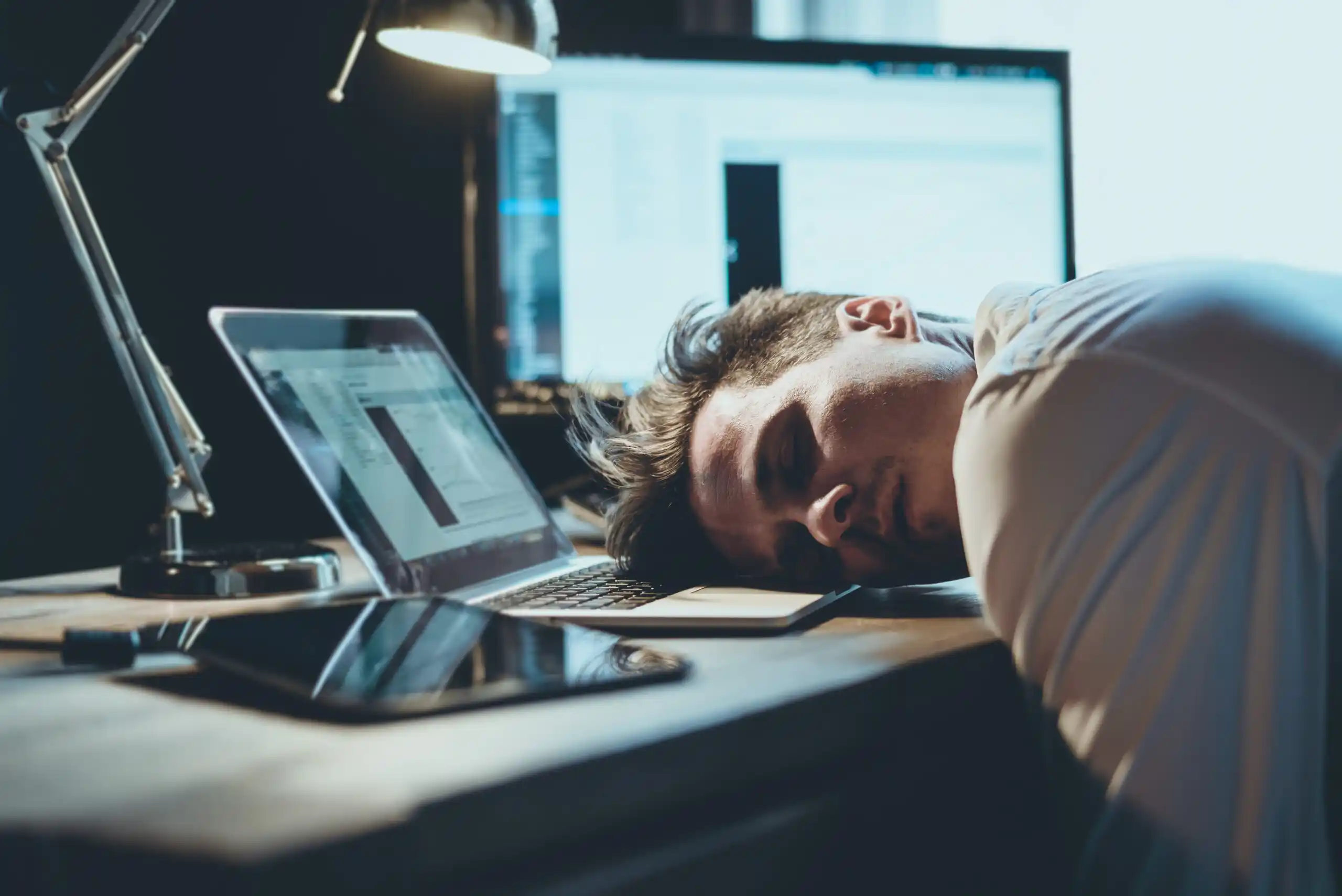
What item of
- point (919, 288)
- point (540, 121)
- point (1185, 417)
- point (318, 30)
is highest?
point (318, 30)

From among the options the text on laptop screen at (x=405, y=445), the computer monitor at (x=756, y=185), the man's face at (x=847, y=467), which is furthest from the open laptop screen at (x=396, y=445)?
the computer monitor at (x=756, y=185)

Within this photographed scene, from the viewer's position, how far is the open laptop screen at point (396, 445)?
91 centimetres

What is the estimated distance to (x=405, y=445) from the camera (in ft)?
3.35

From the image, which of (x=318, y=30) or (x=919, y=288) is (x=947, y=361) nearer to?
(x=919, y=288)

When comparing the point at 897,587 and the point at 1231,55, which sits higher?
the point at 1231,55

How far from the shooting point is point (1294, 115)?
1773 millimetres

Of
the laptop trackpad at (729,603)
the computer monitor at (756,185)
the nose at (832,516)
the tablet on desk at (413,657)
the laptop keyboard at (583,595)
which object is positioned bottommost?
the laptop keyboard at (583,595)

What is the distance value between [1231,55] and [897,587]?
51.9 inches

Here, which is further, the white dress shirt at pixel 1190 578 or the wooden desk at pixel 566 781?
the white dress shirt at pixel 1190 578

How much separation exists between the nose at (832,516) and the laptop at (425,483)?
4 cm

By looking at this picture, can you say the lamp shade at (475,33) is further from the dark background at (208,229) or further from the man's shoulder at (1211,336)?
the man's shoulder at (1211,336)

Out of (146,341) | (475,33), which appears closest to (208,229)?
(146,341)

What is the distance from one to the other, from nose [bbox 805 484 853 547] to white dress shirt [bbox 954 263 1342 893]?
0.29m

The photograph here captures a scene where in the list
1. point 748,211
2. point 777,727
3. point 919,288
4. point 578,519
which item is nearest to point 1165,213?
point 919,288
